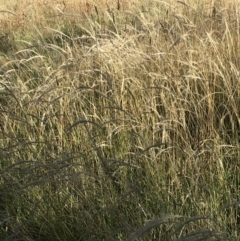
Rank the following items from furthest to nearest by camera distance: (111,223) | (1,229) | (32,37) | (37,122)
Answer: (32,37) → (37,122) → (1,229) → (111,223)

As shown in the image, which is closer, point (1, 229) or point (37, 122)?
point (1, 229)

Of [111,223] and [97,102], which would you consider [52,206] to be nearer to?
[111,223]

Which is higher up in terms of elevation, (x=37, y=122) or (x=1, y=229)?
(x=37, y=122)

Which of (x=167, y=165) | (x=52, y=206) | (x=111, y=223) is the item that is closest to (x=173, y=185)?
(x=167, y=165)

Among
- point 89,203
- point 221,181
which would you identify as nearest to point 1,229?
point 89,203

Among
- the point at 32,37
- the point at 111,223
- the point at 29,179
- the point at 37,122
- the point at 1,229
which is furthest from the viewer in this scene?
the point at 32,37

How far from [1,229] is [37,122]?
725 mm

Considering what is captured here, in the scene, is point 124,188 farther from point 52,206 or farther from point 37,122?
point 37,122

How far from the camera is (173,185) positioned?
192 cm

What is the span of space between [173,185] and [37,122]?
3.06 ft

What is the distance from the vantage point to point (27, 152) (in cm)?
226

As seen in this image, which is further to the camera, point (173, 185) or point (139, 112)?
point (139, 112)

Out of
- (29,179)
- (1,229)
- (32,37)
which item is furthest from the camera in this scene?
(32,37)

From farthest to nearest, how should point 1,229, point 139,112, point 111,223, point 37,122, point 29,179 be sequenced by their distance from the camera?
1. point 37,122
2. point 139,112
3. point 29,179
4. point 1,229
5. point 111,223
